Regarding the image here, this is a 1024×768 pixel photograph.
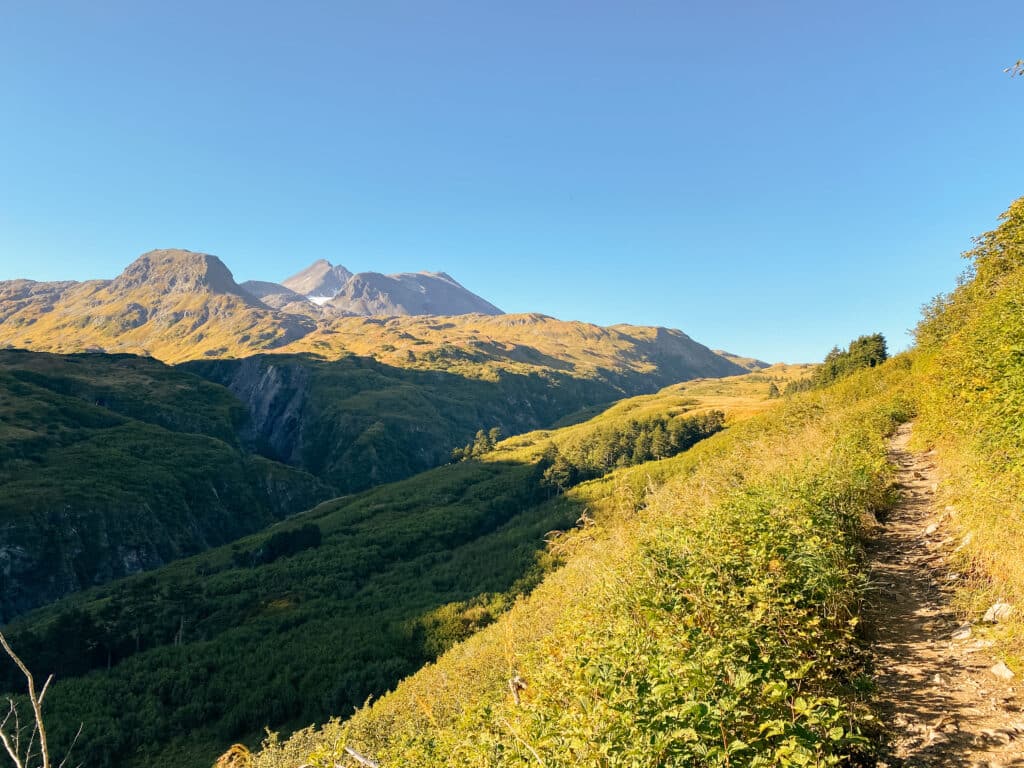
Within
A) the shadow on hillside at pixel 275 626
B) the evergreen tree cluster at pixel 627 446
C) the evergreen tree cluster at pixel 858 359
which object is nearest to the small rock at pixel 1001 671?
the shadow on hillside at pixel 275 626

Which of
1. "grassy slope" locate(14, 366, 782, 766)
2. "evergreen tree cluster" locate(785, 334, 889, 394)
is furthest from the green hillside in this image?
"evergreen tree cluster" locate(785, 334, 889, 394)

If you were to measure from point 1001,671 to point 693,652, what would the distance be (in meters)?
4.95

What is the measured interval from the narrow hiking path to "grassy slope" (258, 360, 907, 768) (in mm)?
589

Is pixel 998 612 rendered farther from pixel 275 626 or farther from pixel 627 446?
pixel 627 446

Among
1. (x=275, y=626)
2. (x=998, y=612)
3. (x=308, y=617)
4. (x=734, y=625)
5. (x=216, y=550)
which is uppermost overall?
(x=998, y=612)

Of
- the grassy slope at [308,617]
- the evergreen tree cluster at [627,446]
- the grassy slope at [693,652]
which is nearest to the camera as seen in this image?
the grassy slope at [693,652]

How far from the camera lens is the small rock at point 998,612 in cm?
787

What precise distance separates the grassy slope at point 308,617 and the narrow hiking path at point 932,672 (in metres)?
6.42

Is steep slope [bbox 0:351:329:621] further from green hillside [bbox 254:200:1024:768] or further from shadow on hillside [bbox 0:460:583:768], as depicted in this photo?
green hillside [bbox 254:200:1024:768]

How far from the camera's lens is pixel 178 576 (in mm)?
79188

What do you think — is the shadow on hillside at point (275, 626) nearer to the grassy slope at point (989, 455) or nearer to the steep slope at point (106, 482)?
the steep slope at point (106, 482)

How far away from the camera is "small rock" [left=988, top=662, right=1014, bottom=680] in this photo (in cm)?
694

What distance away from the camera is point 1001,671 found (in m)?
7.04

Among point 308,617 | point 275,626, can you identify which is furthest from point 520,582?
point 275,626
